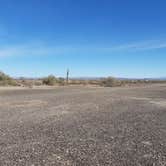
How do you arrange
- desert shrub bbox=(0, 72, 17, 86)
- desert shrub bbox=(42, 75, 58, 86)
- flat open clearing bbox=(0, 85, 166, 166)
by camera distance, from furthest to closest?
desert shrub bbox=(42, 75, 58, 86), desert shrub bbox=(0, 72, 17, 86), flat open clearing bbox=(0, 85, 166, 166)

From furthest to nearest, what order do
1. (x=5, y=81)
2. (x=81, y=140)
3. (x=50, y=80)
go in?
(x=50, y=80), (x=5, y=81), (x=81, y=140)

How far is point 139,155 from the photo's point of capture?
25.1 feet

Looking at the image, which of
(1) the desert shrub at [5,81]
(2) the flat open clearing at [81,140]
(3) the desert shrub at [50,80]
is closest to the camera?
(2) the flat open clearing at [81,140]

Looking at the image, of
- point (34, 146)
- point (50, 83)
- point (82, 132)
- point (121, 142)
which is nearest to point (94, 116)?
point (82, 132)

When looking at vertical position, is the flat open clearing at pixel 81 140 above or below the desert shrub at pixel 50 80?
below

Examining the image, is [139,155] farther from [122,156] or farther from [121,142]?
[121,142]

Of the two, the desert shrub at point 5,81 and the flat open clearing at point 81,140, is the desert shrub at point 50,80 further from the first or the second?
the flat open clearing at point 81,140

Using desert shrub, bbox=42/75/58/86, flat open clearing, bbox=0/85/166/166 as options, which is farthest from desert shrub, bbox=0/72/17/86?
flat open clearing, bbox=0/85/166/166

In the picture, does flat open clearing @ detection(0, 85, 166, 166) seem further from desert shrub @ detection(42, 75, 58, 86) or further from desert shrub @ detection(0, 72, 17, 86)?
desert shrub @ detection(42, 75, 58, 86)

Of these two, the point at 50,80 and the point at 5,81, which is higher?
the point at 50,80

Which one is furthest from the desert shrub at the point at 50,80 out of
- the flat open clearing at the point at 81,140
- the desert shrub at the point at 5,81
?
the flat open clearing at the point at 81,140

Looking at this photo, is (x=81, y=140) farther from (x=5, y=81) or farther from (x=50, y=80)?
(x=50, y=80)

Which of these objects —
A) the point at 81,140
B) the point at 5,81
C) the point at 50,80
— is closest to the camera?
the point at 81,140

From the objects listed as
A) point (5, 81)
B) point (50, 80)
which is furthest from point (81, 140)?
point (50, 80)
